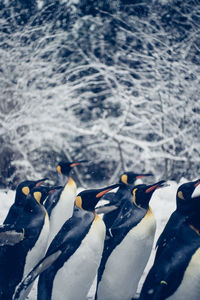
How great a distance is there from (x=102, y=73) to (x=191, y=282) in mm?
5444

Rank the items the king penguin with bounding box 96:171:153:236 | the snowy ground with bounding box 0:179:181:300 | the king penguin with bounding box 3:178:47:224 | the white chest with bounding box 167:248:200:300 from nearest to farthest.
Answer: the white chest with bounding box 167:248:200:300 < the king penguin with bounding box 3:178:47:224 < the king penguin with bounding box 96:171:153:236 < the snowy ground with bounding box 0:179:181:300

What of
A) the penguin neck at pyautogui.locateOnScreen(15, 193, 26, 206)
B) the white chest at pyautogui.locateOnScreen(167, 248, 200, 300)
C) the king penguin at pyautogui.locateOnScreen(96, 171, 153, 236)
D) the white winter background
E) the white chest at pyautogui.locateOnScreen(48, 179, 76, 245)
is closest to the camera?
the white chest at pyautogui.locateOnScreen(167, 248, 200, 300)

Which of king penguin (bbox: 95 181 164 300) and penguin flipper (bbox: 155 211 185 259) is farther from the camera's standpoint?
king penguin (bbox: 95 181 164 300)

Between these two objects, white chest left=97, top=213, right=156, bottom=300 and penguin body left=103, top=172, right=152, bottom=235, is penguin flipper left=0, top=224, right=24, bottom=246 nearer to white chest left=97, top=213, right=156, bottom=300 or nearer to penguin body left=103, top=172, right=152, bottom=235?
white chest left=97, top=213, right=156, bottom=300

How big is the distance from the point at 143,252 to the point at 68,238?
581mm

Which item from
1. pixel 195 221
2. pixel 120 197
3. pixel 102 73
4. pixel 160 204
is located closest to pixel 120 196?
pixel 120 197

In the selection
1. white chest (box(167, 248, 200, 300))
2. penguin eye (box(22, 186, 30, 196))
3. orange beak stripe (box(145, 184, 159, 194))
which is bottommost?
penguin eye (box(22, 186, 30, 196))

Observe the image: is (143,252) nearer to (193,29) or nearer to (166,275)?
(166,275)

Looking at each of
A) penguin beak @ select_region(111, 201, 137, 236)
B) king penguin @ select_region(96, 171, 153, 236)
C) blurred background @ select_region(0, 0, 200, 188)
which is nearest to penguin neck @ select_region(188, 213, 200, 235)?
penguin beak @ select_region(111, 201, 137, 236)

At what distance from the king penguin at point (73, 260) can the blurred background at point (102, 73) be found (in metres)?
4.27

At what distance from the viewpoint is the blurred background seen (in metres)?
7.03

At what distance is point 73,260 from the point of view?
2.50 meters

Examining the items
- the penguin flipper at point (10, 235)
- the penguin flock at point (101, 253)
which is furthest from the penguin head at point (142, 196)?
the penguin flipper at point (10, 235)

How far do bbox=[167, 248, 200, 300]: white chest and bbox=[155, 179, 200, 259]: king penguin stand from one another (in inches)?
10.3
